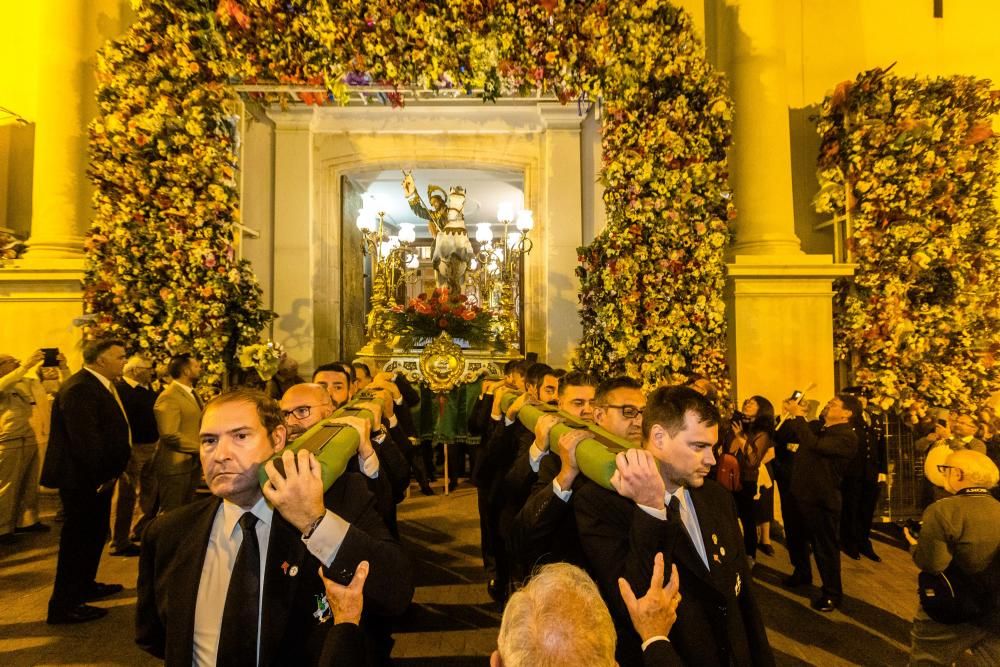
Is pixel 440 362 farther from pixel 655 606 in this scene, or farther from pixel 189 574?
pixel 655 606

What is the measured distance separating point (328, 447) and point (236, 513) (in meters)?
0.34

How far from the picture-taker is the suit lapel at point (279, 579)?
1820mm

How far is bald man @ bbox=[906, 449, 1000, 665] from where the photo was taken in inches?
127

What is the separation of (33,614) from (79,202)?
488 centimetres

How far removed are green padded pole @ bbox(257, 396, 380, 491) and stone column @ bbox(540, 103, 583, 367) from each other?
978cm

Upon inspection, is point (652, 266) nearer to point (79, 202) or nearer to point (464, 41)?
point (464, 41)

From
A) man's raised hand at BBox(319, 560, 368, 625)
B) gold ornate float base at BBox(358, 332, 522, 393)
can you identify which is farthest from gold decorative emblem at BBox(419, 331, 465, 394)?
man's raised hand at BBox(319, 560, 368, 625)

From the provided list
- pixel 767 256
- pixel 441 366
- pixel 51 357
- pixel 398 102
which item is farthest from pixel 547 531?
pixel 441 366

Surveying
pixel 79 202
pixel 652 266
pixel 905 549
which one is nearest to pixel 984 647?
pixel 905 549

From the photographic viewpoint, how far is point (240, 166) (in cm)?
792

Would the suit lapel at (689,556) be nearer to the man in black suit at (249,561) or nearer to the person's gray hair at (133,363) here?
the man in black suit at (249,561)

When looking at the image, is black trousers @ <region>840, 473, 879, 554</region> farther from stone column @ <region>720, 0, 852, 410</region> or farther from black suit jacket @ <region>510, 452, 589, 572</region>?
black suit jacket @ <region>510, 452, 589, 572</region>

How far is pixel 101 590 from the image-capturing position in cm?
506

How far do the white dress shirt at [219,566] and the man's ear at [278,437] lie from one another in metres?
0.21
